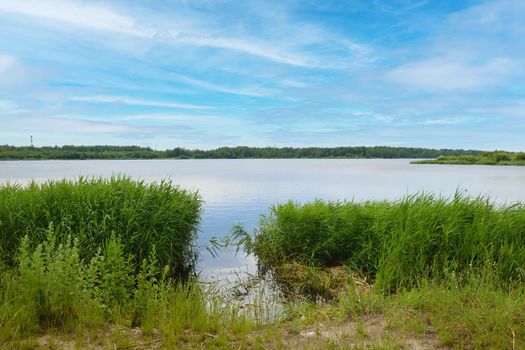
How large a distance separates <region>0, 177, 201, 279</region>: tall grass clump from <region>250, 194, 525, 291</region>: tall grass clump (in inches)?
121

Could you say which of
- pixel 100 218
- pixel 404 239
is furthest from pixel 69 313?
pixel 404 239

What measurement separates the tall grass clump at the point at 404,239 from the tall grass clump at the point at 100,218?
3065 mm

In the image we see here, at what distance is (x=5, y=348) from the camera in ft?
14.9

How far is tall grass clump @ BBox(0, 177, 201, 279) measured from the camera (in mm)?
8969

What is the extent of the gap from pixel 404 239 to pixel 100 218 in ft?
23.4

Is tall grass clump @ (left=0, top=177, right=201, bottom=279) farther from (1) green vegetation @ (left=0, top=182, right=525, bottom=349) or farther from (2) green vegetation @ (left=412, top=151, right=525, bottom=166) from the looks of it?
(2) green vegetation @ (left=412, top=151, right=525, bottom=166)

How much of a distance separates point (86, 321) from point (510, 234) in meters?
9.04

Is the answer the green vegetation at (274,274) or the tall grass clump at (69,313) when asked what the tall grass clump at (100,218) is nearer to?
the green vegetation at (274,274)

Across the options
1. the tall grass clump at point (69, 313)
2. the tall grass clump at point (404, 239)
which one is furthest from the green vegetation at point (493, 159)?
the tall grass clump at point (69, 313)

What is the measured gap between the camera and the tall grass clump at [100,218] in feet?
29.4

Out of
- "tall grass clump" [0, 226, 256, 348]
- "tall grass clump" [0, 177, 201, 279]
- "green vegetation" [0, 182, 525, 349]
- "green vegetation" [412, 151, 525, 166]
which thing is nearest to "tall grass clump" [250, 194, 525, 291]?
"green vegetation" [0, 182, 525, 349]

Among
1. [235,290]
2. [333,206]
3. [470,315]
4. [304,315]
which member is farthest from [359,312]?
[333,206]

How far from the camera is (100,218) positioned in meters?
9.55

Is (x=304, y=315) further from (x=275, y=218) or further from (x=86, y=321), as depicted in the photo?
(x=275, y=218)
